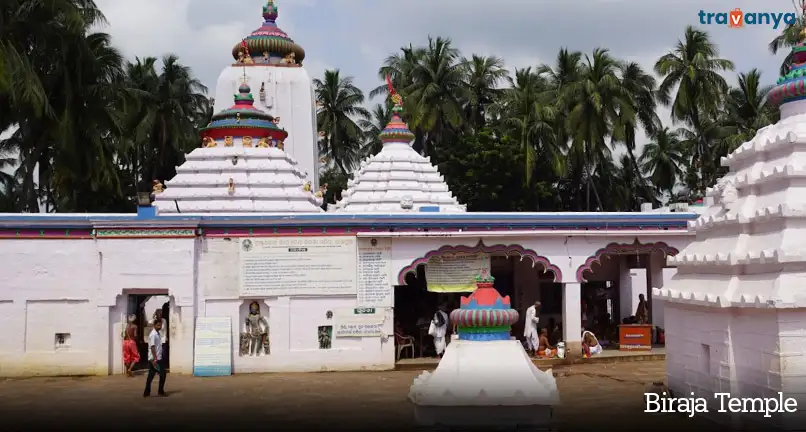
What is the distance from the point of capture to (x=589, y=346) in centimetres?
1805

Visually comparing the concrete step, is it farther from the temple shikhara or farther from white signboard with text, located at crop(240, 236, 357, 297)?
white signboard with text, located at crop(240, 236, 357, 297)

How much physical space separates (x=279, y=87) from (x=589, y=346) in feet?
49.4

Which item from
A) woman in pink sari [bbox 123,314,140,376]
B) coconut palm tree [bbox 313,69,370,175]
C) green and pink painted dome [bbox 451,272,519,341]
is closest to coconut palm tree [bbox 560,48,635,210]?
coconut palm tree [bbox 313,69,370,175]

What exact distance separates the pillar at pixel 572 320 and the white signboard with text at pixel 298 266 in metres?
4.84

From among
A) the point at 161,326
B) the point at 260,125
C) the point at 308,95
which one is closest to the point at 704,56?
the point at 308,95

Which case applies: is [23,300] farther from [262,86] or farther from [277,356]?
[262,86]

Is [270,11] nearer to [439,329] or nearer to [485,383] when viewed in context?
[439,329]

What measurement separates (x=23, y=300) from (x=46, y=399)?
3356mm

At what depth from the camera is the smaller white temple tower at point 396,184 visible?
2320cm

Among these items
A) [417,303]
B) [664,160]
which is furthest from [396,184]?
[664,160]

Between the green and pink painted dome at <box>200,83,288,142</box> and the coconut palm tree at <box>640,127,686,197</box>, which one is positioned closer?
the green and pink painted dome at <box>200,83,288,142</box>

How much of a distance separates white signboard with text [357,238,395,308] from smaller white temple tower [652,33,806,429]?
7529 millimetres

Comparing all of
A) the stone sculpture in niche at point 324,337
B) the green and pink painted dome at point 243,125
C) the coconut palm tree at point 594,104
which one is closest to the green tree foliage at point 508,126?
the coconut palm tree at point 594,104

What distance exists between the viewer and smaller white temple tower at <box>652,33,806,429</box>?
26.7 feet
